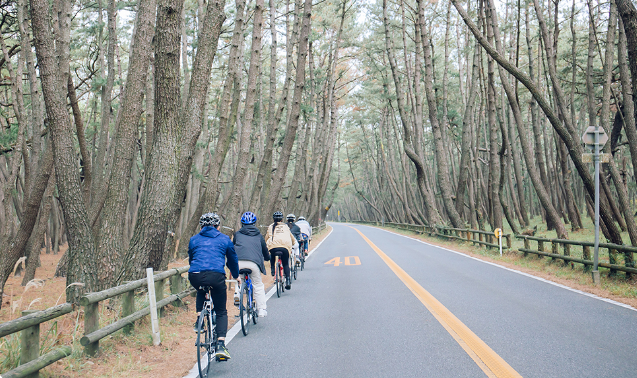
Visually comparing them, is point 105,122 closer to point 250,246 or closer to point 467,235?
point 250,246

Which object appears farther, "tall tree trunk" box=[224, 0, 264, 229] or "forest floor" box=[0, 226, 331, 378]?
"tall tree trunk" box=[224, 0, 264, 229]

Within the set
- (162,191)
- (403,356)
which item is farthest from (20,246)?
(403,356)

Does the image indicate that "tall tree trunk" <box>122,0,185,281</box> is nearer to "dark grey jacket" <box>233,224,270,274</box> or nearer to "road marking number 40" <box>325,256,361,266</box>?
"dark grey jacket" <box>233,224,270,274</box>

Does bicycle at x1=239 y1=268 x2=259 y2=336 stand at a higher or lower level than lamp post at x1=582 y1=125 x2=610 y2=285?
lower

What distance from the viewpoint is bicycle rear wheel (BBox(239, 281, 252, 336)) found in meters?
7.20

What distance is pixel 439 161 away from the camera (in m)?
25.2

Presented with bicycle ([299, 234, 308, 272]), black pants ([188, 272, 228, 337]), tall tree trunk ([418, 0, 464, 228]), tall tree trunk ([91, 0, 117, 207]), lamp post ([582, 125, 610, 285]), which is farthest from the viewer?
tall tree trunk ([418, 0, 464, 228])

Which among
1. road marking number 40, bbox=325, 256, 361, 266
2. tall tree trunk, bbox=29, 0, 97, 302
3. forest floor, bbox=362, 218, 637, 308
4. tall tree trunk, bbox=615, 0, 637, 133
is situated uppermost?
tall tree trunk, bbox=615, 0, 637, 133

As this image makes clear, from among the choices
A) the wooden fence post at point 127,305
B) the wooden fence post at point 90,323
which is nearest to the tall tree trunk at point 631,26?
the wooden fence post at point 127,305

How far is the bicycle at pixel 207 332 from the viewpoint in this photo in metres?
5.22

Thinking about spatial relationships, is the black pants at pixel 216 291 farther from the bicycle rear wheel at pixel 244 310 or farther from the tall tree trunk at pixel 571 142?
the tall tree trunk at pixel 571 142

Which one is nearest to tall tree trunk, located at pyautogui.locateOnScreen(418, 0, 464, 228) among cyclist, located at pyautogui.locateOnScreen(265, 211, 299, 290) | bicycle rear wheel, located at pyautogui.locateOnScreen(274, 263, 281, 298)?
cyclist, located at pyautogui.locateOnScreen(265, 211, 299, 290)

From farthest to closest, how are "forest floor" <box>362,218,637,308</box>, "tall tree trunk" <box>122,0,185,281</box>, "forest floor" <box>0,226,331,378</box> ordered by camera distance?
"forest floor" <box>362,218,637,308</box>
"tall tree trunk" <box>122,0,185,281</box>
"forest floor" <box>0,226,331,378</box>

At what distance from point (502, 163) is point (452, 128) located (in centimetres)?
1425
